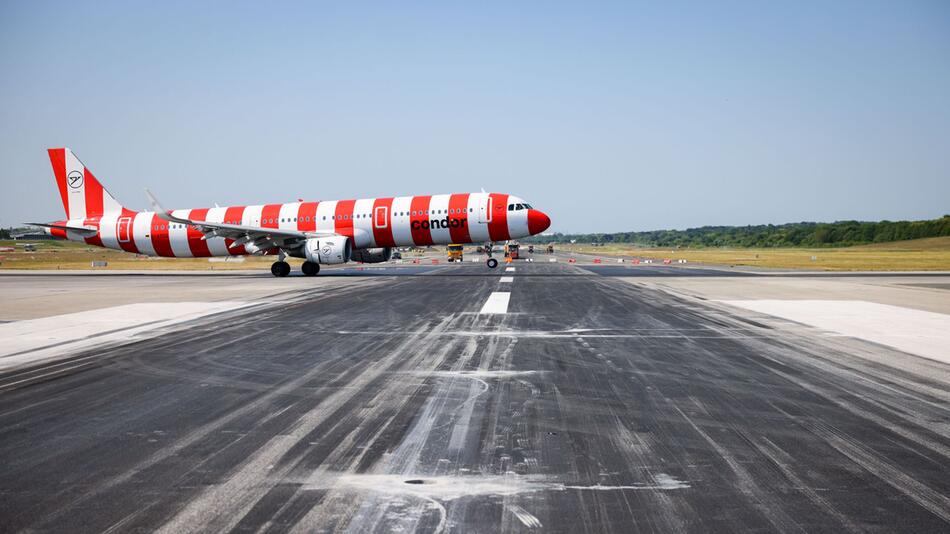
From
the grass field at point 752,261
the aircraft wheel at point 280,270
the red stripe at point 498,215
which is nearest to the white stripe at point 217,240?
the aircraft wheel at point 280,270

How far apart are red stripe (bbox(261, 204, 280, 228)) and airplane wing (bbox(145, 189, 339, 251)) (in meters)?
2.11

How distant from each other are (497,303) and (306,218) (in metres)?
20.5

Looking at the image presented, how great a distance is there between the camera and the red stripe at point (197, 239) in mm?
37188

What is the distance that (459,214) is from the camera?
34250 mm

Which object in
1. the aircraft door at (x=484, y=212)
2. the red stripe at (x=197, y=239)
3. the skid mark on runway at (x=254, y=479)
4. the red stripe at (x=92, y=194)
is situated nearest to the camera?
the skid mark on runway at (x=254, y=479)

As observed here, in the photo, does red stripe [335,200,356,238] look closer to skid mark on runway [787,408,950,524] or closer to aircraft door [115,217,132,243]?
aircraft door [115,217,132,243]

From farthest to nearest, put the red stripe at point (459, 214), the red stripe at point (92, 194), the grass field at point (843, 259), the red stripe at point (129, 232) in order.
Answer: the grass field at point (843, 259)
the red stripe at point (92, 194)
the red stripe at point (129, 232)
the red stripe at point (459, 214)

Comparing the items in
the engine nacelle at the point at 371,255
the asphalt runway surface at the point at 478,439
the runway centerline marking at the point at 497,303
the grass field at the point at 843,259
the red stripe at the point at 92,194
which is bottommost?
the grass field at the point at 843,259

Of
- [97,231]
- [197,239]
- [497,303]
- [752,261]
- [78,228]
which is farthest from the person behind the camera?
[752,261]

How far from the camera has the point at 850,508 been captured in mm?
4188

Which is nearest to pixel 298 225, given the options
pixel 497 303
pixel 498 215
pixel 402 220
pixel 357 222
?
pixel 357 222

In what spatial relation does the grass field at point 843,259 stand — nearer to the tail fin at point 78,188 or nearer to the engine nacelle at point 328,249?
the engine nacelle at point 328,249

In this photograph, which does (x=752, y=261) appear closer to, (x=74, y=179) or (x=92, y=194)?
(x=92, y=194)

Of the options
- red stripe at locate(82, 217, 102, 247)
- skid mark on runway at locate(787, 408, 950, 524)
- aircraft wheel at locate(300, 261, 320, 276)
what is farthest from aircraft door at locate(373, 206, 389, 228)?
skid mark on runway at locate(787, 408, 950, 524)
